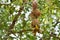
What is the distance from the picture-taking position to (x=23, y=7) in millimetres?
2801

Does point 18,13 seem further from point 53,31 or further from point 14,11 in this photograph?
point 53,31

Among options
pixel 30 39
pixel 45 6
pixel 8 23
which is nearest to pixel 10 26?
pixel 8 23

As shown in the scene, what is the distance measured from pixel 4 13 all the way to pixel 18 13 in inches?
7.4

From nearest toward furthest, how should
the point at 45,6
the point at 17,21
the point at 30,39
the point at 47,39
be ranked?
the point at 45,6 < the point at 30,39 < the point at 17,21 < the point at 47,39

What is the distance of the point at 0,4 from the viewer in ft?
9.52

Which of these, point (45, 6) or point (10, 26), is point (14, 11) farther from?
point (45, 6)

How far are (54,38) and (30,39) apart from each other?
43cm

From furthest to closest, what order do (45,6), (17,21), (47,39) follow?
1. (47,39)
2. (17,21)
3. (45,6)

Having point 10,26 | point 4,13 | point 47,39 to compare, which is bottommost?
point 47,39

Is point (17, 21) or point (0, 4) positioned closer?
point (0, 4)

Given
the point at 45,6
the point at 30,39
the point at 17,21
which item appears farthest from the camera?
the point at 17,21

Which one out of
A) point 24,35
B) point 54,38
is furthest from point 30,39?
point 54,38

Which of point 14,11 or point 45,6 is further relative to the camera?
point 14,11

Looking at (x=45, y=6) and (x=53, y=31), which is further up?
(x=45, y=6)
